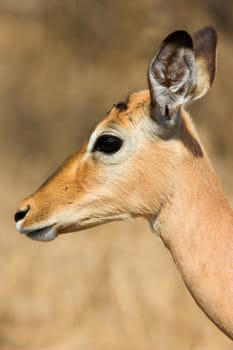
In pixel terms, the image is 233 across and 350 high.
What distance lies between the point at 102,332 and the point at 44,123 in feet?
4.47

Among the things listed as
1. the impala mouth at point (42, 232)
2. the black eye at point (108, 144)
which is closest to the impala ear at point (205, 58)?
the black eye at point (108, 144)

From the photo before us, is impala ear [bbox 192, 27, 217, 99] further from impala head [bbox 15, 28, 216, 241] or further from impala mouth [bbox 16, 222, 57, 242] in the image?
impala mouth [bbox 16, 222, 57, 242]

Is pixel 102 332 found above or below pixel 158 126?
below

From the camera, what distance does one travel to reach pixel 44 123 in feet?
19.4

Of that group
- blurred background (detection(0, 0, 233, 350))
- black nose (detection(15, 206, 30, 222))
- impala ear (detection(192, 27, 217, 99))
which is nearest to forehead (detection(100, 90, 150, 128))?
impala ear (detection(192, 27, 217, 99))

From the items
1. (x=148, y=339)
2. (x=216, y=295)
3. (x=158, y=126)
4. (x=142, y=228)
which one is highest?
(x=158, y=126)

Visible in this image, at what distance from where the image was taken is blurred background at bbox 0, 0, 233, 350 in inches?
223

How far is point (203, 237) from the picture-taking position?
10.2ft

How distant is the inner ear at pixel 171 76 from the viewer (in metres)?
2.97


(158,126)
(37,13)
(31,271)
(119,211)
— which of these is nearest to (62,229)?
(119,211)

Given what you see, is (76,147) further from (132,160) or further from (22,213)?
(132,160)

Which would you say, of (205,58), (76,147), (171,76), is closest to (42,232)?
(171,76)

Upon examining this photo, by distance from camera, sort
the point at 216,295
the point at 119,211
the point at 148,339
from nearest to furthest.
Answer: the point at 216,295
the point at 119,211
the point at 148,339

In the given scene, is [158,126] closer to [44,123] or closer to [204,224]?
[204,224]
